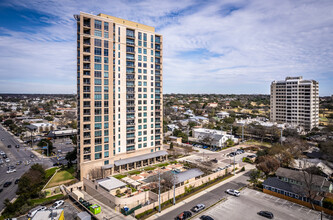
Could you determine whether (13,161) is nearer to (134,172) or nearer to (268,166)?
(134,172)

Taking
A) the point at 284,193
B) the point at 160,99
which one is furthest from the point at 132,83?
the point at 284,193

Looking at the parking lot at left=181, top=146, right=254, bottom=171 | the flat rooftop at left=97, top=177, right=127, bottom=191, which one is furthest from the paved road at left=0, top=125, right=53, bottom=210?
the parking lot at left=181, top=146, right=254, bottom=171

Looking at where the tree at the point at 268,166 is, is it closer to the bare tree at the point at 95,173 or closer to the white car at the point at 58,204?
the bare tree at the point at 95,173

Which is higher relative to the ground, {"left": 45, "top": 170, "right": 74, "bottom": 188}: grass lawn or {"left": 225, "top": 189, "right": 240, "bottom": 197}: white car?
{"left": 225, "top": 189, "right": 240, "bottom": 197}: white car

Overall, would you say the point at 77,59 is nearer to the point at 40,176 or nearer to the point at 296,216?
the point at 40,176

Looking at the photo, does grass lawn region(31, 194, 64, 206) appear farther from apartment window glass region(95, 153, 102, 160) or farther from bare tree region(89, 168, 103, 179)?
apartment window glass region(95, 153, 102, 160)
